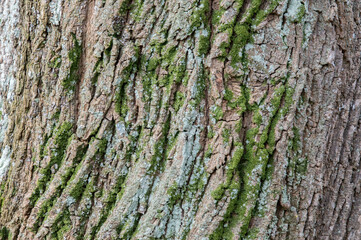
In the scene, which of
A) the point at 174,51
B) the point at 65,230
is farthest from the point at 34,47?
the point at 65,230

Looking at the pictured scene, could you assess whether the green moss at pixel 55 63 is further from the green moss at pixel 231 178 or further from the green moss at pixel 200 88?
the green moss at pixel 231 178

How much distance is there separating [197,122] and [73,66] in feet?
2.26

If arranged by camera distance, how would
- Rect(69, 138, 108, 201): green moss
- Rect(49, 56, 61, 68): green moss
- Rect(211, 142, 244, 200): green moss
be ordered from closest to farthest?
Rect(211, 142, 244, 200): green moss
Rect(69, 138, 108, 201): green moss
Rect(49, 56, 61, 68): green moss

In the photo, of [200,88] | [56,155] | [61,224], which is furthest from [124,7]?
[61,224]

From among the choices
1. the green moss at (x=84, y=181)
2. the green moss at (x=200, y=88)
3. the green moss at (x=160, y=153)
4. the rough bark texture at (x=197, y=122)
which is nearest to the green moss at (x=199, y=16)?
the rough bark texture at (x=197, y=122)

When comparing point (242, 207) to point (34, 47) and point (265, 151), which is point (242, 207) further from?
point (34, 47)

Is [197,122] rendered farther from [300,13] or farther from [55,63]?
[55,63]

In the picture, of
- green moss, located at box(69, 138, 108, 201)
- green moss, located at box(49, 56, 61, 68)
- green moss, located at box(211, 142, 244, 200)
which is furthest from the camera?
green moss, located at box(49, 56, 61, 68)

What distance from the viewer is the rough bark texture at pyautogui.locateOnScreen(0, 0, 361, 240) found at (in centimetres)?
158

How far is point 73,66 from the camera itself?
1.75 metres

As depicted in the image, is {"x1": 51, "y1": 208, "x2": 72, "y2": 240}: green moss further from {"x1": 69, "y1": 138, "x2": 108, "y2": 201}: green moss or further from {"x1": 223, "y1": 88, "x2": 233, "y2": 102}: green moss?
{"x1": 223, "y1": 88, "x2": 233, "y2": 102}: green moss

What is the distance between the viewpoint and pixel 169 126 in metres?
1.63

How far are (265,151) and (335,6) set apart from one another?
30.1 inches

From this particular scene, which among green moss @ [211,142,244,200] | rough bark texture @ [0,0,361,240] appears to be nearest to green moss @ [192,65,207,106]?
rough bark texture @ [0,0,361,240]
